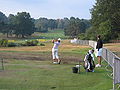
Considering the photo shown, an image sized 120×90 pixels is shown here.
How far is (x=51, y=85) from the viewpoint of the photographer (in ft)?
38.5

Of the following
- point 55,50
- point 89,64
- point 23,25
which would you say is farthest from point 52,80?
point 23,25

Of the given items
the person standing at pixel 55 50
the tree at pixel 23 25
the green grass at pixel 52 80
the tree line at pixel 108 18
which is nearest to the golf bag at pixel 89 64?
the green grass at pixel 52 80

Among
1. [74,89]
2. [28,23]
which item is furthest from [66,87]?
[28,23]

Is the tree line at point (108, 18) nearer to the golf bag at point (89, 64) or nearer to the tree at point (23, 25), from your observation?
the golf bag at point (89, 64)

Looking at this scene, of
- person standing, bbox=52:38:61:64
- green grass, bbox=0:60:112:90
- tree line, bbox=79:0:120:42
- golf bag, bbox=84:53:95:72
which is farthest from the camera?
tree line, bbox=79:0:120:42

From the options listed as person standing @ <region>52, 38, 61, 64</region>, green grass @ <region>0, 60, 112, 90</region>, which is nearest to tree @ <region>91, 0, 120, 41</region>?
person standing @ <region>52, 38, 61, 64</region>

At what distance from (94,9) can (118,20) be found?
12105 millimetres

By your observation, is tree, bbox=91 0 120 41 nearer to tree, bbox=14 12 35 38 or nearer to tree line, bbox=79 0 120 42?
tree line, bbox=79 0 120 42

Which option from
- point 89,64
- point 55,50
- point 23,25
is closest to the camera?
point 89,64

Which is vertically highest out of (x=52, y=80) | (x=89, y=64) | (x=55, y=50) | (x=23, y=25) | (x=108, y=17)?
(x=108, y=17)

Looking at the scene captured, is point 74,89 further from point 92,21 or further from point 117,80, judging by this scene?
point 92,21

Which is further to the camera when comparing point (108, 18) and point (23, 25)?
point (23, 25)

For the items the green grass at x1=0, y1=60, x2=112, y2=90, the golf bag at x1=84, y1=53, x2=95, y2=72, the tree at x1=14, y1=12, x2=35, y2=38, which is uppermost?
the tree at x1=14, y1=12, x2=35, y2=38

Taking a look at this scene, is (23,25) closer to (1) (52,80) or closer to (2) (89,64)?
(2) (89,64)
